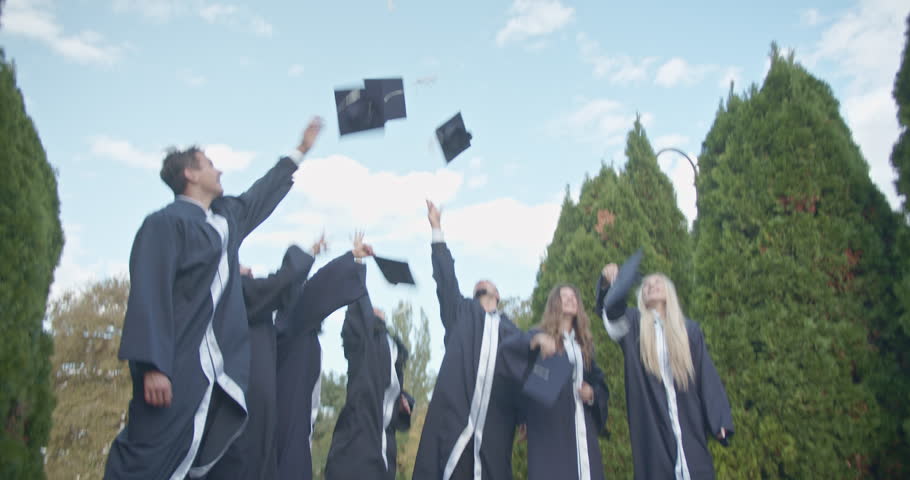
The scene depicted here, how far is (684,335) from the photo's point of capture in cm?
495

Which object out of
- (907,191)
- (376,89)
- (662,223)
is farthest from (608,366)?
(376,89)

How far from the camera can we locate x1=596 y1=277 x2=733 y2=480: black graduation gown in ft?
15.1

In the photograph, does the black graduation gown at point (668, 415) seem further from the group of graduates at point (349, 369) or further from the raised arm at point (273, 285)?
the raised arm at point (273, 285)

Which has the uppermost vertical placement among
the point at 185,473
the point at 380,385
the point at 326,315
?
the point at 326,315

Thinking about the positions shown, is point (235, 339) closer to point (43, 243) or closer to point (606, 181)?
point (43, 243)

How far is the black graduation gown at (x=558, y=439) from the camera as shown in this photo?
4.67m

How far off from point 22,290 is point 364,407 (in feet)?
8.05

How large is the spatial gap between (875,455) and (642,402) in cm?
195

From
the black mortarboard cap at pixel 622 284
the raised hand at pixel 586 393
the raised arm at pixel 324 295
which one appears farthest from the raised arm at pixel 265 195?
the raised hand at pixel 586 393

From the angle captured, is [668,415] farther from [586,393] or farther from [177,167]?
[177,167]

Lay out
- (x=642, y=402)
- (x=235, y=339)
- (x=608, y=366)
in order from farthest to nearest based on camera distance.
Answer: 1. (x=608, y=366)
2. (x=642, y=402)
3. (x=235, y=339)

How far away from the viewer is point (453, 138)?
6383mm

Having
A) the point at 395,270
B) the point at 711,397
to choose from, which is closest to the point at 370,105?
the point at 395,270

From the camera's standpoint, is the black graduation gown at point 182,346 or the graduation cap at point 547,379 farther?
the graduation cap at point 547,379
